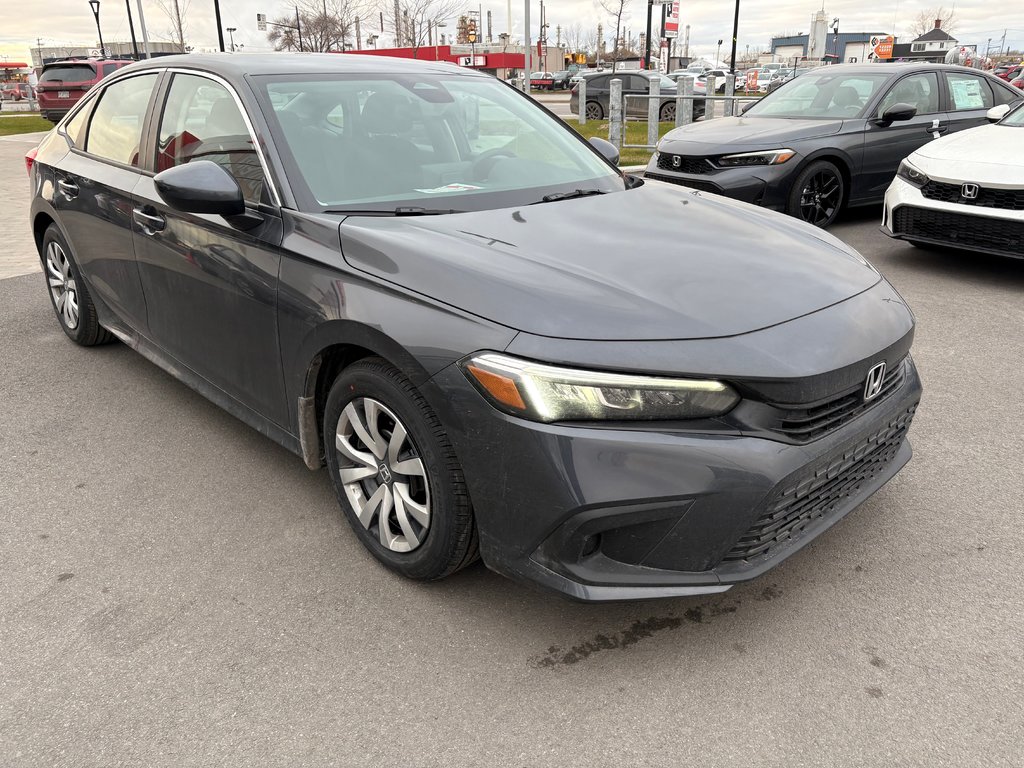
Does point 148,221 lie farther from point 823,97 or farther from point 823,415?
point 823,97

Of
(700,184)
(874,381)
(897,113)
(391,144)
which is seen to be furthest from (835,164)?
(874,381)

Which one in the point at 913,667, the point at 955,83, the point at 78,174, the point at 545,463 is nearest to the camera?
the point at 545,463

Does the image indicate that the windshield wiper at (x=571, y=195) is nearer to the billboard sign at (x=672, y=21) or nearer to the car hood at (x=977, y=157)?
the car hood at (x=977, y=157)

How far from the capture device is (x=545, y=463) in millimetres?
2102

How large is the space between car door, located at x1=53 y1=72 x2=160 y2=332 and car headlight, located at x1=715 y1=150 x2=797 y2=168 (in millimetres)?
5275

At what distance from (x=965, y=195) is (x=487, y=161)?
438 cm

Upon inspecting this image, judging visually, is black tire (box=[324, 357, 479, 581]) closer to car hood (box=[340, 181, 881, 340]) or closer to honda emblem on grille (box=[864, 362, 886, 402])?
car hood (box=[340, 181, 881, 340])

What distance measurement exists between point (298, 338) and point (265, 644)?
0.98 meters

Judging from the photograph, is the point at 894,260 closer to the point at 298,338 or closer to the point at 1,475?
the point at 298,338

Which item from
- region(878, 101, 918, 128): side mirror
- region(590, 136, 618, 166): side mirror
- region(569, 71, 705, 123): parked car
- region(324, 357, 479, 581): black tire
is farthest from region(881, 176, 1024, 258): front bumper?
region(569, 71, 705, 123): parked car

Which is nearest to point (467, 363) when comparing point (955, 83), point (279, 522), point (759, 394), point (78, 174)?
point (759, 394)

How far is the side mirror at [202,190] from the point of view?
9.23 feet

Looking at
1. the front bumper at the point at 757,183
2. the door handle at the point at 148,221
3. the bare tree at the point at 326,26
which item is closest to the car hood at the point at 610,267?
the door handle at the point at 148,221

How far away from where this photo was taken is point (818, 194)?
7887 mm
